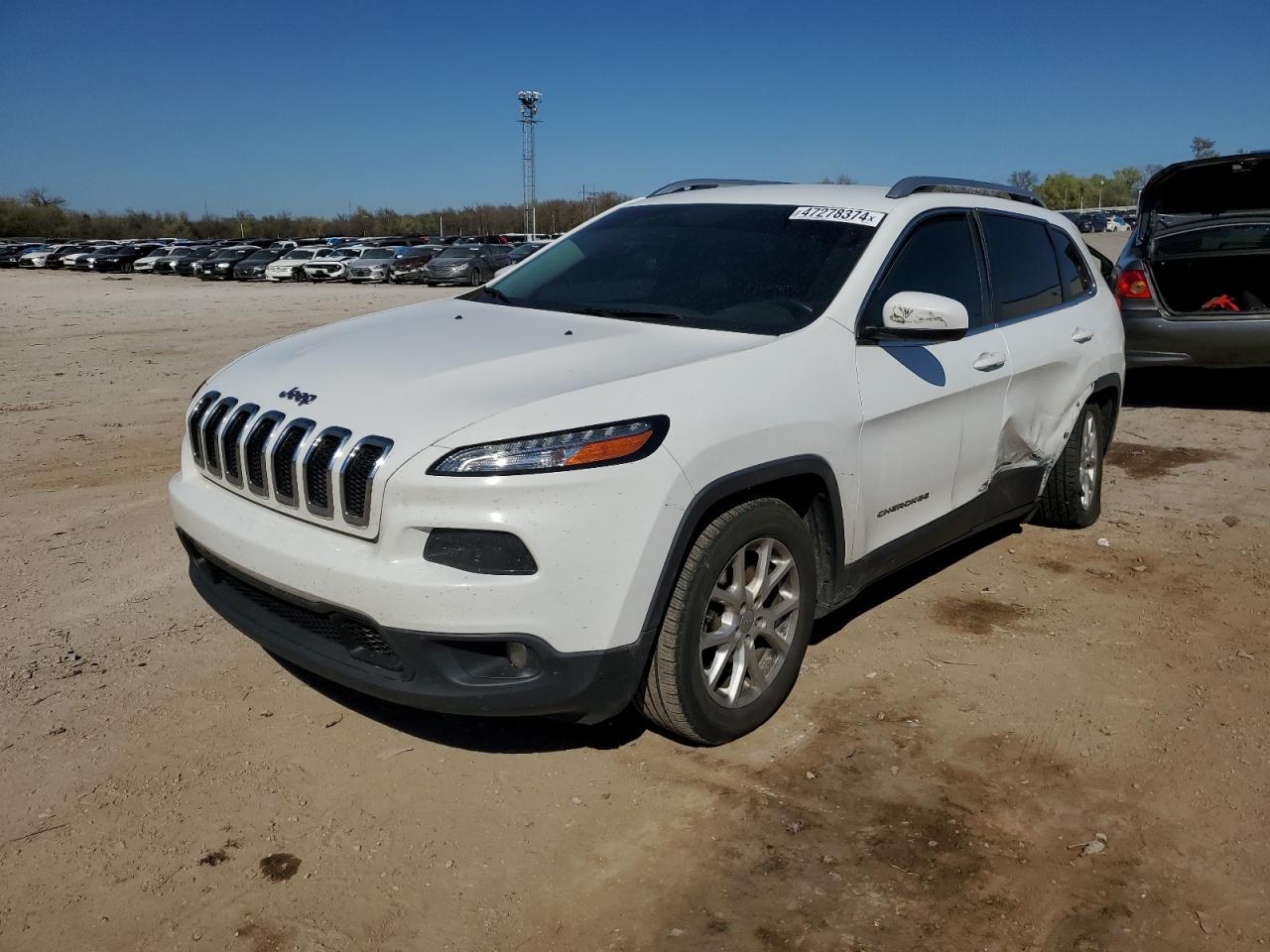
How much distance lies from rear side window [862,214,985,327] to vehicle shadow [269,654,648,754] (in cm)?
167

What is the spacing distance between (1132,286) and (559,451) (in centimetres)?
741

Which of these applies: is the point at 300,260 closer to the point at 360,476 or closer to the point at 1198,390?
the point at 1198,390

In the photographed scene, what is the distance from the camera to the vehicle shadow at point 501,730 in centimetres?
341

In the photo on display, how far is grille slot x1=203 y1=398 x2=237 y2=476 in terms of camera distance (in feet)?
11.2

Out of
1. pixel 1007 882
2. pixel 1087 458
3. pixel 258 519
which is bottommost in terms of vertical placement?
pixel 1007 882

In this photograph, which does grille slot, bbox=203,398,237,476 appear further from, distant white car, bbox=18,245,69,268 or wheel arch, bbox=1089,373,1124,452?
distant white car, bbox=18,245,69,268

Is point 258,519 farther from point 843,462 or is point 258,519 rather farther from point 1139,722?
point 1139,722

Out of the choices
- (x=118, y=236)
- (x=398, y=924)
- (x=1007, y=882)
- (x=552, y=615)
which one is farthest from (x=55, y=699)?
(x=118, y=236)

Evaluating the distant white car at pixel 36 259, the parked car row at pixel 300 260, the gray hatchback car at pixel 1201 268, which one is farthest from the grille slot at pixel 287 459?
the distant white car at pixel 36 259

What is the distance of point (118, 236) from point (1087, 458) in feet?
334

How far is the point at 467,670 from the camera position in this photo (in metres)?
2.83

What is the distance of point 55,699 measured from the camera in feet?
12.0

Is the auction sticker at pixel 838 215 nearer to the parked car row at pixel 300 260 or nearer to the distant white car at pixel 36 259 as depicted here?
the parked car row at pixel 300 260

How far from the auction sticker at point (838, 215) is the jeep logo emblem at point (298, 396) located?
2.01 m
